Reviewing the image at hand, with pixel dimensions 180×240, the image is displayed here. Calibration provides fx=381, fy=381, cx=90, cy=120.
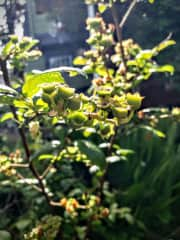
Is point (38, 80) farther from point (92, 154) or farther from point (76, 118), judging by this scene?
point (92, 154)

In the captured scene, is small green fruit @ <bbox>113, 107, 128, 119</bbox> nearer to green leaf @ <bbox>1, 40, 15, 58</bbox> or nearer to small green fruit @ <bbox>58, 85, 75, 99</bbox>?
small green fruit @ <bbox>58, 85, 75, 99</bbox>

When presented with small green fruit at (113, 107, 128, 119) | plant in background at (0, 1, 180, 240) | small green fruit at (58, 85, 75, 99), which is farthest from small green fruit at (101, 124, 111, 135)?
small green fruit at (58, 85, 75, 99)

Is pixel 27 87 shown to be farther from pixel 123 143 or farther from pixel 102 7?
pixel 123 143

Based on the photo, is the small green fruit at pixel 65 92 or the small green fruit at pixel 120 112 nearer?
the small green fruit at pixel 65 92

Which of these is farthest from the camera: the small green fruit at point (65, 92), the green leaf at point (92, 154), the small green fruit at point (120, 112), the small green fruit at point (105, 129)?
the green leaf at point (92, 154)

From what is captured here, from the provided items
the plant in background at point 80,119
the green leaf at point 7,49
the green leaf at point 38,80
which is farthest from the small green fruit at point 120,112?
the green leaf at point 7,49

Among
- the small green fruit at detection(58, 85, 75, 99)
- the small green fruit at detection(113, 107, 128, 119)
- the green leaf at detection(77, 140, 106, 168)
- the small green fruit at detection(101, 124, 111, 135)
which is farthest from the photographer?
the green leaf at detection(77, 140, 106, 168)

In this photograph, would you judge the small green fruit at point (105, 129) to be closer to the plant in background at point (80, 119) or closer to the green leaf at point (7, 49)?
the plant in background at point (80, 119)

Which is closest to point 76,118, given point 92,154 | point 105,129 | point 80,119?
point 80,119
